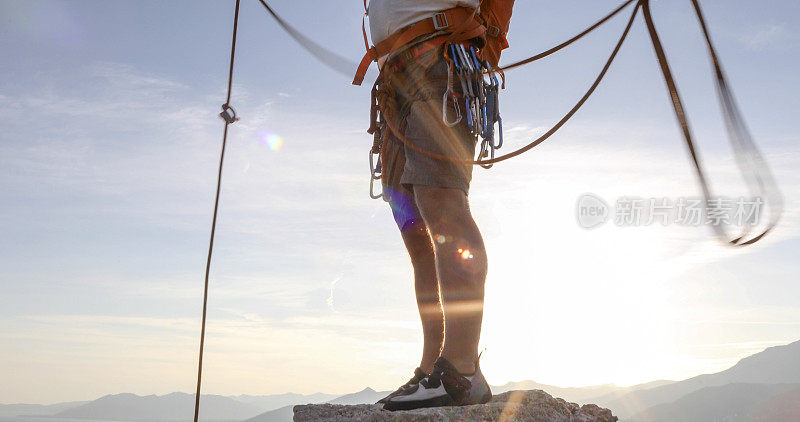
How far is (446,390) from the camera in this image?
3.46 metres

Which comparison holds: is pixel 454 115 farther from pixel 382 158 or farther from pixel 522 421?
pixel 522 421

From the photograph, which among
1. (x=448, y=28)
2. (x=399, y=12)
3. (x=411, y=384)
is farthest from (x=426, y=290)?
(x=399, y=12)

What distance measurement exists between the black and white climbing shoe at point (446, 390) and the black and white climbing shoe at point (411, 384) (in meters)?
0.12

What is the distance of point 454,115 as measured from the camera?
12.2 feet

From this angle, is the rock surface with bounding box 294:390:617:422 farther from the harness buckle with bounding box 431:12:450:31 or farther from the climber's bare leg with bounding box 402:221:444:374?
the harness buckle with bounding box 431:12:450:31

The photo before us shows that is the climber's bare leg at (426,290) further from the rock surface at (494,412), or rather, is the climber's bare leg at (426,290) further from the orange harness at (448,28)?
the orange harness at (448,28)

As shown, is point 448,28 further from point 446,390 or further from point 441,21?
point 446,390

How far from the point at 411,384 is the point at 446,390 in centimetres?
45

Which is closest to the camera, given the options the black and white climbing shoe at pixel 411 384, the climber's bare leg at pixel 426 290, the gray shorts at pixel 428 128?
the gray shorts at pixel 428 128

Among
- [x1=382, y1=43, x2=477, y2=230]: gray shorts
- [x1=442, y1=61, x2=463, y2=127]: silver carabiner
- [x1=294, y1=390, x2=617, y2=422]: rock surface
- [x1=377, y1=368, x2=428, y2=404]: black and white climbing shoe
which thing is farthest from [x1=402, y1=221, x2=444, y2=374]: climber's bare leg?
[x1=442, y1=61, x2=463, y2=127]: silver carabiner

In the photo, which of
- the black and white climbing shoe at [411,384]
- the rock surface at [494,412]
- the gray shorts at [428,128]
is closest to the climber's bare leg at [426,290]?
the black and white climbing shoe at [411,384]

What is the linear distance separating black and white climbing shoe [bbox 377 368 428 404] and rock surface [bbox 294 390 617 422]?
3.3 inches

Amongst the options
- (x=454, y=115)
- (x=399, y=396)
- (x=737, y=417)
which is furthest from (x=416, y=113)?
(x=737, y=417)

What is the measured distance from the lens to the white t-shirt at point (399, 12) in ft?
12.4
